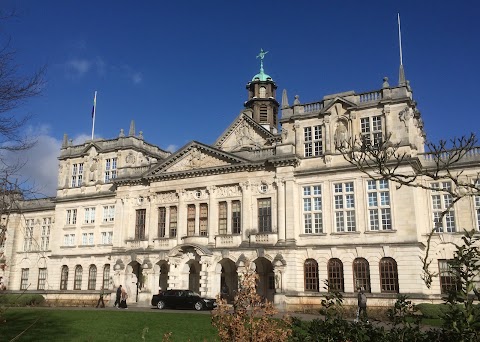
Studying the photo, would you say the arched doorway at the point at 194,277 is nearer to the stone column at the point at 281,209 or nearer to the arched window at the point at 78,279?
the stone column at the point at 281,209

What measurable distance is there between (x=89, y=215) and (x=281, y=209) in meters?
22.8

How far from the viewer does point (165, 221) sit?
1727 inches

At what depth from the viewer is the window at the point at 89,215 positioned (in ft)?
166

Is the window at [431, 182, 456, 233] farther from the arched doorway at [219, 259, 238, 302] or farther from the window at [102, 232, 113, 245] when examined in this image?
the window at [102, 232, 113, 245]

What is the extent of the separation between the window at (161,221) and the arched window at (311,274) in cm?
1385

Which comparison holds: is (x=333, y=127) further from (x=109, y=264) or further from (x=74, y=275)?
Answer: (x=74, y=275)

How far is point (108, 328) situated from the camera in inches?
861

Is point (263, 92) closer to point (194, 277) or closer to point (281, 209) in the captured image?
point (281, 209)

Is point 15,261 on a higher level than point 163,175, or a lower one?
lower

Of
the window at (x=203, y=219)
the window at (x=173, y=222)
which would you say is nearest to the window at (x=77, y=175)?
the window at (x=173, y=222)

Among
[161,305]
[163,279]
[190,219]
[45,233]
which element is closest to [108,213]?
[163,279]

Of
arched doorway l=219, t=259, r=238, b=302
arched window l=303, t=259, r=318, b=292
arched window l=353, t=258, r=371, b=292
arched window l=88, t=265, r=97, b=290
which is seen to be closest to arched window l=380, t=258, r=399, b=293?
arched window l=353, t=258, r=371, b=292

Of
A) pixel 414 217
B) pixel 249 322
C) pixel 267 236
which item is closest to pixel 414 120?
pixel 414 217

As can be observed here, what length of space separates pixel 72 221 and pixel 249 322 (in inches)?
1846
